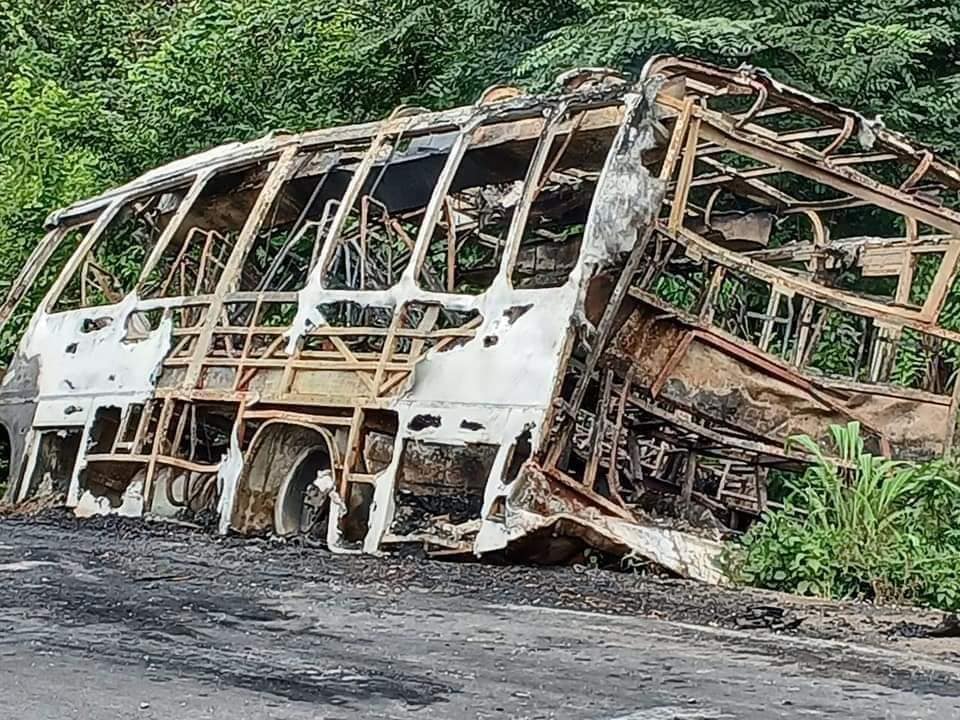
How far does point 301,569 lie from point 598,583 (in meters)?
1.70

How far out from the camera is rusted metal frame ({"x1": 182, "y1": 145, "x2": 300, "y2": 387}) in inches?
382

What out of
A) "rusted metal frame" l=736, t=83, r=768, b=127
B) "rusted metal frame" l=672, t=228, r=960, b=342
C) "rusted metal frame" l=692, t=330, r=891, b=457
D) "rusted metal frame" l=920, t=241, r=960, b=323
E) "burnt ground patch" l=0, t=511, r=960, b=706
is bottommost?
"burnt ground patch" l=0, t=511, r=960, b=706

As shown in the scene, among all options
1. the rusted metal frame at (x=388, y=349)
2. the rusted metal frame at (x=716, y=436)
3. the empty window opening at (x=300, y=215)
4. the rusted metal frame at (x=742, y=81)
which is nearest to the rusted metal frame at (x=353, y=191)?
the empty window opening at (x=300, y=215)

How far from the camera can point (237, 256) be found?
9.99 meters

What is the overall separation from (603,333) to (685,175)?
1271 mm

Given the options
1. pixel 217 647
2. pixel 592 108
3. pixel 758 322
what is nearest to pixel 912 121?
pixel 758 322

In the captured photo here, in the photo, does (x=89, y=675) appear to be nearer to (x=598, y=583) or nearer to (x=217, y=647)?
(x=217, y=647)

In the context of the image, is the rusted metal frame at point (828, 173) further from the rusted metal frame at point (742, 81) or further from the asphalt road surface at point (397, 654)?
the asphalt road surface at point (397, 654)

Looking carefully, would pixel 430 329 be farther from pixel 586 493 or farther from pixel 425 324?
pixel 586 493

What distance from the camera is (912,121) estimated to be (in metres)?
14.4

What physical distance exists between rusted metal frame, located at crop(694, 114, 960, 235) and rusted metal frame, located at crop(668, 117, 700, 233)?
Result: 0.33 feet

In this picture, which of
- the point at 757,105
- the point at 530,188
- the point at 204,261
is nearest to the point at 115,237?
the point at 204,261

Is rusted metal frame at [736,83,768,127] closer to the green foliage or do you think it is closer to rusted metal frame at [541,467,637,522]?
the green foliage

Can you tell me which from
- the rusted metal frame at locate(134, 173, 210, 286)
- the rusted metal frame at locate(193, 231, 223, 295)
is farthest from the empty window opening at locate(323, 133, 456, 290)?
the rusted metal frame at locate(134, 173, 210, 286)
